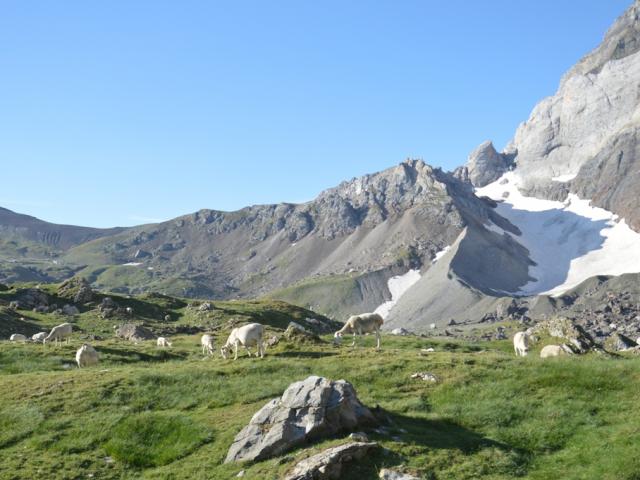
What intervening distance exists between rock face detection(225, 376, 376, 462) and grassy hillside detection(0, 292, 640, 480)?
810 millimetres

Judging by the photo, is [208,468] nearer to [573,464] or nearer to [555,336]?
[573,464]

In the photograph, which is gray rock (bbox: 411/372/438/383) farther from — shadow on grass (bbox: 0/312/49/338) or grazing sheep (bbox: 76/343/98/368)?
shadow on grass (bbox: 0/312/49/338)

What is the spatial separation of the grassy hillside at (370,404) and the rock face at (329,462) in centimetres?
45

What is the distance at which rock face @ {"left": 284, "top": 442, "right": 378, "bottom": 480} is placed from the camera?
20.5 metres

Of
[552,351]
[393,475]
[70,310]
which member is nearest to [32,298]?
[70,310]

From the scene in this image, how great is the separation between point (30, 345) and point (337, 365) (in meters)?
29.6

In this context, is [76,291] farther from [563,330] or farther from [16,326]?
[563,330]

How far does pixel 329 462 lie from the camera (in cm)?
2073

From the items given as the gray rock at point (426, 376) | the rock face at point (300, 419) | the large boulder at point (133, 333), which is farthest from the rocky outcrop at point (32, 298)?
the rock face at point (300, 419)

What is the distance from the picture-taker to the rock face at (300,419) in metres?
23.1

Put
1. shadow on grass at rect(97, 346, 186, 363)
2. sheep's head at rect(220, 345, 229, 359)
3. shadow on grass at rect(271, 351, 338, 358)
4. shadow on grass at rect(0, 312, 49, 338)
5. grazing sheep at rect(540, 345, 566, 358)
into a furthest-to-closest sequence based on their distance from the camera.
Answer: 1. shadow on grass at rect(0, 312, 49, 338)
2. shadow on grass at rect(97, 346, 186, 363)
3. grazing sheep at rect(540, 345, 566, 358)
4. sheep's head at rect(220, 345, 229, 359)
5. shadow on grass at rect(271, 351, 338, 358)

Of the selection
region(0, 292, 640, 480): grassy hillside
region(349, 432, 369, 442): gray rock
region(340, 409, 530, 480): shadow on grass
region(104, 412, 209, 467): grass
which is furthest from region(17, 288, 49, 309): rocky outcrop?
region(349, 432, 369, 442): gray rock

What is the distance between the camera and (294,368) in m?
36.3

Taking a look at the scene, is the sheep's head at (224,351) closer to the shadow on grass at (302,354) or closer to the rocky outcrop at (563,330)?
the shadow on grass at (302,354)
